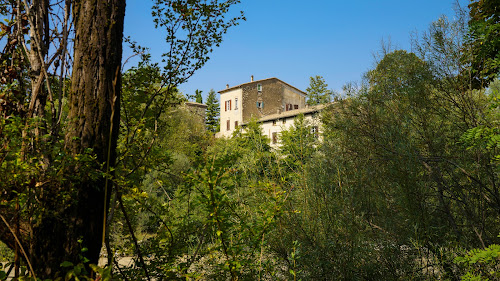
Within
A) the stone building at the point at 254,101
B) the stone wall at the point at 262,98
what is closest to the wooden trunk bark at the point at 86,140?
the stone building at the point at 254,101

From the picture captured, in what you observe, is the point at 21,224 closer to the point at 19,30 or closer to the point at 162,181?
the point at 162,181

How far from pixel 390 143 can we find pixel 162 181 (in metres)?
3.41

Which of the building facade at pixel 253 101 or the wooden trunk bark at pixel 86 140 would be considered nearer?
the wooden trunk bark at pixel 86 140

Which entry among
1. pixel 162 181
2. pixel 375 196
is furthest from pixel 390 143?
pixel 162 181

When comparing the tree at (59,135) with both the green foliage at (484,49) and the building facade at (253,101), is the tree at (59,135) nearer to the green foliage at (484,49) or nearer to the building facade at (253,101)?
the green foliage at (484,49)

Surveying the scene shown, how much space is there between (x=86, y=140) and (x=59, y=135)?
0.34m

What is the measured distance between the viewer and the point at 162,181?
3533mm

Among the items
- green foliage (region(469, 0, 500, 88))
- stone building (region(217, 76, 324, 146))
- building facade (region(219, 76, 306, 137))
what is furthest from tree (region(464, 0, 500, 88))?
building facade (region(219, 76, 306, 137))

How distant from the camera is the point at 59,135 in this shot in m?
2.91

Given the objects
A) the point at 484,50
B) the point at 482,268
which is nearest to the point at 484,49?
the point at 484,50

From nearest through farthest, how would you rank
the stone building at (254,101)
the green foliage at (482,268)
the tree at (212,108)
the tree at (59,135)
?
1. the tree at (59,135)
2. the green foliage at (482,268)
3. the stone building at (254,101)
4. the tree at (212,108)

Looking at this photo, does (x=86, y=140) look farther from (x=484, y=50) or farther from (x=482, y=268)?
(x=484, y=50)

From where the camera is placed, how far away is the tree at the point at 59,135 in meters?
2.34

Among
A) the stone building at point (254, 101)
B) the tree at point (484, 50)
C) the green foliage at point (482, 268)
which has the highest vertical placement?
the stone building at point (254, 101)
